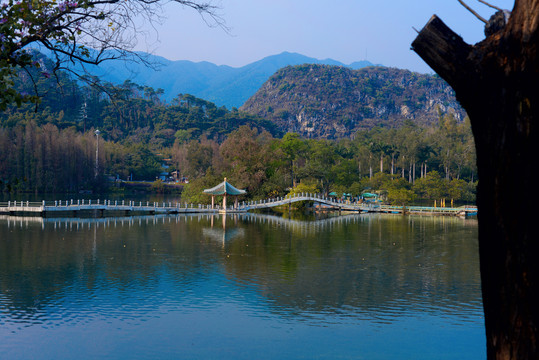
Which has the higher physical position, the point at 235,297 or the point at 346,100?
the point at 346,100

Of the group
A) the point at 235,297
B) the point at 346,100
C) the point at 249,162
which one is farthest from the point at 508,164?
the point at 346,100

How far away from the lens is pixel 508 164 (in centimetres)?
332

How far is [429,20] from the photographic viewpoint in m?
3.52

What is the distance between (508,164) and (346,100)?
583 feet

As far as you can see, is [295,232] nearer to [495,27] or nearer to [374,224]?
[374,224]

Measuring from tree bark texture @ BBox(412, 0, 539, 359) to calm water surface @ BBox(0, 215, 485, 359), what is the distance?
6992 millimetres

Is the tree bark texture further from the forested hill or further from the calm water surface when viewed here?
the forested hill

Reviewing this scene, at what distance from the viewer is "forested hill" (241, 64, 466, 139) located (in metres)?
168

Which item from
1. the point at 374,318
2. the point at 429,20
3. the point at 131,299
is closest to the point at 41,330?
the point at 131,299

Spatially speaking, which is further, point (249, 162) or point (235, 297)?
point (249, 162)

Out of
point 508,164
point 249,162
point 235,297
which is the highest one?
point 249,162

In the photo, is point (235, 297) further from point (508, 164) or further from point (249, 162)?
point (249, 162)

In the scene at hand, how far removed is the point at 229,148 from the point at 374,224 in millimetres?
16565

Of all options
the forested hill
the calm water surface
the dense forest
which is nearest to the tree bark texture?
the calm water surface
